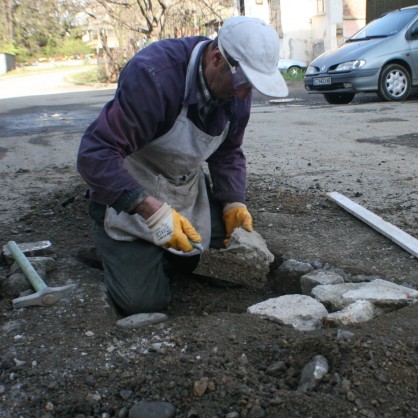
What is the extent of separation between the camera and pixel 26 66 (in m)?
40.8

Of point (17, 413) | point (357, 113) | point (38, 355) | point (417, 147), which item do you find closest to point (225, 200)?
point (38, 355)

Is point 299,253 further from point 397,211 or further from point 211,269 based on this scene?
point 397,211

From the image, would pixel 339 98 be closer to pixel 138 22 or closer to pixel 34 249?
pixel 34 249

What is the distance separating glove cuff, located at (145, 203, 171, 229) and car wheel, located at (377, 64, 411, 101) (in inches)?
328

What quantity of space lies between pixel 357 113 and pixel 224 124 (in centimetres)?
642

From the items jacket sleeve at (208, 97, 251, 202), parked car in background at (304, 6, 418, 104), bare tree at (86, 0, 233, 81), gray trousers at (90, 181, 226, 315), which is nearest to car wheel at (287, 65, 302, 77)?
bare tree at (86, 0, 233, 81)

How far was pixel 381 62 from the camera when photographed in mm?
9938

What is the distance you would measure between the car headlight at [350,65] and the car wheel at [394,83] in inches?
16.3

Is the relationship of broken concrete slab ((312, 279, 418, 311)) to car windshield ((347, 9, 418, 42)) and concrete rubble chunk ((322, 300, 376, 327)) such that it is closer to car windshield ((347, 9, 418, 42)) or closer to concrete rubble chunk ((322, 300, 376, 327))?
concrete rubble chunk ((322, 300, 376, 327))

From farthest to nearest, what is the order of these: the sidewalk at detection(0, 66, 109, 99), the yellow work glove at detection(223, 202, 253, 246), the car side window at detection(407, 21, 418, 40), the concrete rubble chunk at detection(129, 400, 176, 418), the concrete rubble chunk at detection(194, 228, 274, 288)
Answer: the sidewalk at detection(0, 66, 109, 99) → the car side window at detection(407, 21, 418, 40) → the yellow work glove at detection(223, 202, 253, 246) → the concrete rubble chunk at detection(194, 228, 274, 288) → the concrete rubble chunk at detection(129, 400, 176, 418)

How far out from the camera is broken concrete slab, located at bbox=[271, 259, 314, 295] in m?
3.03

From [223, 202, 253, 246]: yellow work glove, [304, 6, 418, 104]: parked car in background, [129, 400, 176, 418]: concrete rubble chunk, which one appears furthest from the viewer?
[304, 6, 418, 104]: parked car in background

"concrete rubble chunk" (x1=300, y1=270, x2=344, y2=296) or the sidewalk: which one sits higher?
the sidewalk

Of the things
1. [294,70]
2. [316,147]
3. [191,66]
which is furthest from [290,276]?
[294,70]
